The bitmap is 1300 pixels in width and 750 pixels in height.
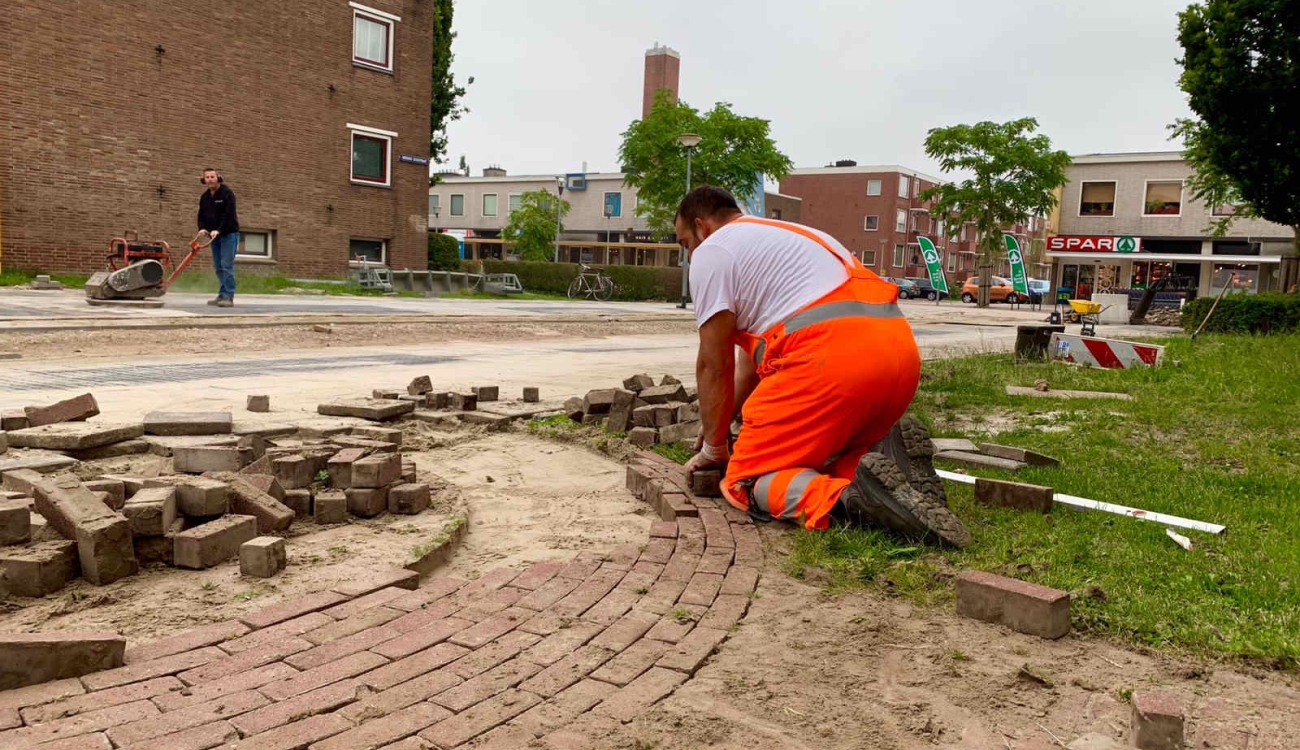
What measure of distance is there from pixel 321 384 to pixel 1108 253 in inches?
1800

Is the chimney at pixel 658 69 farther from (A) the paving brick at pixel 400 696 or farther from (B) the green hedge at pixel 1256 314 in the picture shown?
(A) the paving brick at pixel 400 696

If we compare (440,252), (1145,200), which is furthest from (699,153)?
(1145,200)

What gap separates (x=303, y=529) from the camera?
12.5 ft

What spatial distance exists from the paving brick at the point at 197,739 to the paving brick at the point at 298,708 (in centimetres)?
3

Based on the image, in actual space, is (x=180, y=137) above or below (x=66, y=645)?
above

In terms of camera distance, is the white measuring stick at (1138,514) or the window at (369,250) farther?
the window at (369,250)

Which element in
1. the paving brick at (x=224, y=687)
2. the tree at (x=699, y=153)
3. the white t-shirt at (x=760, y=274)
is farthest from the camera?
the tree at (x=699, y=153)

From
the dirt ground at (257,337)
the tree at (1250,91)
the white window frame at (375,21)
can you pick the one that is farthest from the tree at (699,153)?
the dirt ground at (257,337)

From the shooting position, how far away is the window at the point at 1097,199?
151ft

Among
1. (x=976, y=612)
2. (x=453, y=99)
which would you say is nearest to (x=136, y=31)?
(x=453, y=99)

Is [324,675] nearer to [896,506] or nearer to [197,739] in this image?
[197,739]

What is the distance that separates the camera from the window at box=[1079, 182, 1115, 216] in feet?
151

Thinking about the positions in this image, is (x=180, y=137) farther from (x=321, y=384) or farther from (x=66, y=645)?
(x=66, y=645)

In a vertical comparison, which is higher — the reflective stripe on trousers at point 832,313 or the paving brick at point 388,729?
the reflective stripe on trousers at point 832,313
